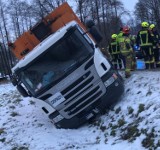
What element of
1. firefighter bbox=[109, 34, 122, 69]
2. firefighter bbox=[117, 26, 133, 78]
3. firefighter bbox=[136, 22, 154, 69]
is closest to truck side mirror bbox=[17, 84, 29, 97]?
firefighter bbox=[117, 26, 133, 78]

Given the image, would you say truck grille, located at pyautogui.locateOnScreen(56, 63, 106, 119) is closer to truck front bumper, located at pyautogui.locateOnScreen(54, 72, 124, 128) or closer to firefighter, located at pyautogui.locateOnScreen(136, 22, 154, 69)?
truck front bumper, located at pyautogui.locateOnScreen(54, 72, 124, 128)

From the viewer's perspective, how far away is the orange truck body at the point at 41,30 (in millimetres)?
14141

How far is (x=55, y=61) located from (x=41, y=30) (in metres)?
3.67

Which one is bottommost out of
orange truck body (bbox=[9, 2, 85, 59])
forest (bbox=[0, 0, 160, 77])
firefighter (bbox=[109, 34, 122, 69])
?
forest (bbox=[0, 0, 160, 77])

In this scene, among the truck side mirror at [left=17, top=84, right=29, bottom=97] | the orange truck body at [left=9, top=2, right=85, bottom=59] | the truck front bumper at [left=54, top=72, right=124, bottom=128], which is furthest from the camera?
the orange truck body at [left=9, top=2, right=85, bottom=59]

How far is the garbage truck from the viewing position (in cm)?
1066

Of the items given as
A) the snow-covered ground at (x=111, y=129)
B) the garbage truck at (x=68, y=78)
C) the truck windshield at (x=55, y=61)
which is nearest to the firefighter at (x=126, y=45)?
the snow-covered ground at (x=111, y=129)

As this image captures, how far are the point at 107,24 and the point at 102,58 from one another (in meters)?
42.4

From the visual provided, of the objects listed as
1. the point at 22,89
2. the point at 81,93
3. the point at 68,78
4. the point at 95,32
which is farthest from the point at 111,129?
the point at 95,32

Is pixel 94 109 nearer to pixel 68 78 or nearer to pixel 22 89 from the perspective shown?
pixel 68 78

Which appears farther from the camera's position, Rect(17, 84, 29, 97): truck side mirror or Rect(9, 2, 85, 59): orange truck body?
Rect(9, 2, 85, 59): orange truck body

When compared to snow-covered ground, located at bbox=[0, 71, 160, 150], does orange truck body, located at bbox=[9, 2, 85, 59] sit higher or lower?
higher

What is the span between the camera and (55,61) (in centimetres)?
1084

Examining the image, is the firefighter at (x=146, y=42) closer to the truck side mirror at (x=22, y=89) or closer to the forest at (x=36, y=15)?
the truck side mirror at (x=22, y=89)
